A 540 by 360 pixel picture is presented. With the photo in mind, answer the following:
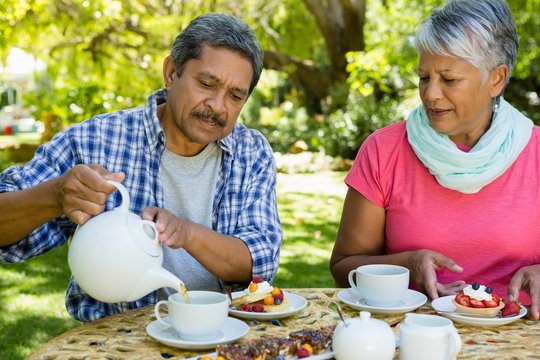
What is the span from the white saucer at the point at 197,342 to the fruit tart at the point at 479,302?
0.64 m

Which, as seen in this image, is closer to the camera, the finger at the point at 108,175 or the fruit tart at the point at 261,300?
the finger at the point at 108,175

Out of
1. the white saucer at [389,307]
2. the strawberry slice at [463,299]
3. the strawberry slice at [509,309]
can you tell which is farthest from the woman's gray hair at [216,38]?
the strawberry slice at [509,309]

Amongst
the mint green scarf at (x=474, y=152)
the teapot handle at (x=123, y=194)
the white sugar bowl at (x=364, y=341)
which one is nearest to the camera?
the white sugar bowl at (x=364, y=341)

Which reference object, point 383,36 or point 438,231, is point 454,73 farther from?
point 383,36

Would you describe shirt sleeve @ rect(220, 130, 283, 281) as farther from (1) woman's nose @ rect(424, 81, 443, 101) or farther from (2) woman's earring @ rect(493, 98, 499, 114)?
(2) woman's earring @ rect(493, 98, 499, 114)

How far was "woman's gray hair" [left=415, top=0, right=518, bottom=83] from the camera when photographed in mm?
2270

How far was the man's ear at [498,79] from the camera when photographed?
238 cm

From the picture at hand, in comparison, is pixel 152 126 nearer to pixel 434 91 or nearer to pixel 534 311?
pixel 434 91

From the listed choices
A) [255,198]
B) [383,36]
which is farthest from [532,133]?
[383,36]

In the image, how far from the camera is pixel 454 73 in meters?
2.29

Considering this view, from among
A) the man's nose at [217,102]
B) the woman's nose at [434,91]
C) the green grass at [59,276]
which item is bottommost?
the green grass at [59,276]

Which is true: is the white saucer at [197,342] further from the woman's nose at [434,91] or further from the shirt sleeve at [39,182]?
the woman's nose at [434,91]

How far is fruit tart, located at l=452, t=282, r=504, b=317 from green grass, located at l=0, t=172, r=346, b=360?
9.93ft

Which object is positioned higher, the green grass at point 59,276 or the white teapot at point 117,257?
the white teapot at point 117,257
